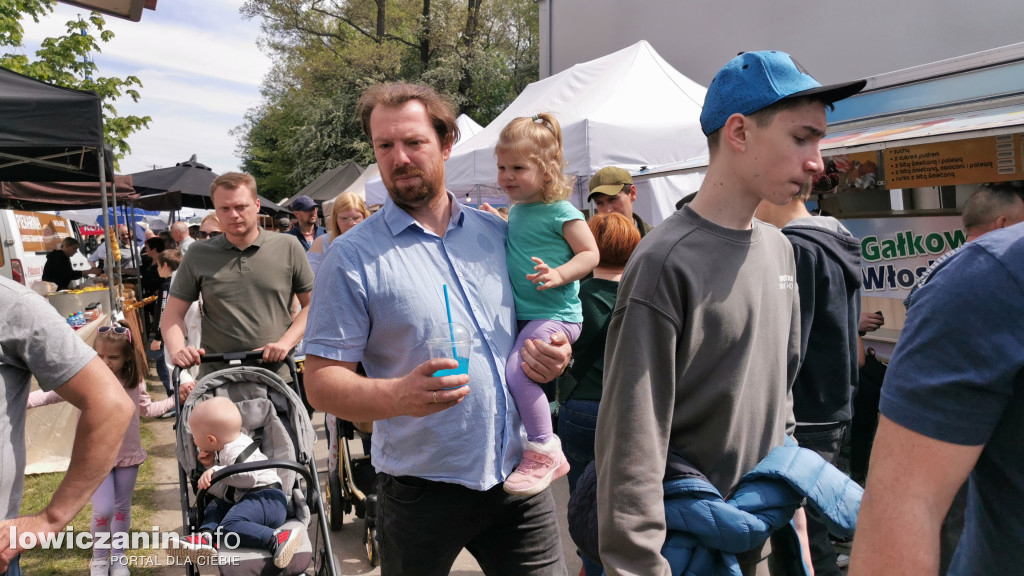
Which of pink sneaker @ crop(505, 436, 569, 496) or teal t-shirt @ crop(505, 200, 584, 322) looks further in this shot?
teal t-shirt @ crop(505, 200, 584, 322)

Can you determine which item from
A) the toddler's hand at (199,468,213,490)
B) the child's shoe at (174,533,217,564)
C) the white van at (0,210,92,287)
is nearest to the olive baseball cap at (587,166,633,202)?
the toddler's hand at (199,468,213,490)

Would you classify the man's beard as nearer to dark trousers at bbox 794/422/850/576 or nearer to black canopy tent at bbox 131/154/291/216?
dark trousers at bbox 794/422/850/576

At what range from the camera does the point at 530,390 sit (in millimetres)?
2328

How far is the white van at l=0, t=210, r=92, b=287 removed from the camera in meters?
11.5

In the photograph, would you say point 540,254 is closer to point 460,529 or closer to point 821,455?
point 460,529

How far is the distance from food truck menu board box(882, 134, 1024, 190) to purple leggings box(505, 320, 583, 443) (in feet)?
12.0

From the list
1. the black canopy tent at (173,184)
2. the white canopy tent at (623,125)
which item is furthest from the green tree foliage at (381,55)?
the white canopy tent at (623,125)

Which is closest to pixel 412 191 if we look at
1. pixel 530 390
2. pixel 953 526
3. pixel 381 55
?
pixel 530 390

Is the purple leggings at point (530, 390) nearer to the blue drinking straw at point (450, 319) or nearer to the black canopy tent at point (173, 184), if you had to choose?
the blue drinking straw at point (450, 319)

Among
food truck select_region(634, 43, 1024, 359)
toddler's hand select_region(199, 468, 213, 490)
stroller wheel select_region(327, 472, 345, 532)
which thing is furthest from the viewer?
stroller wheel select_region(327, 472, 345, 532)

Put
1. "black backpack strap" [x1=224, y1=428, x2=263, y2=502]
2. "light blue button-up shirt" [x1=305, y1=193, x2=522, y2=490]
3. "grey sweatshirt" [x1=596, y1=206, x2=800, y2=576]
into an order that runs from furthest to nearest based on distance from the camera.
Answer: "black backpack strap" [x1=224, y1=428, x2=263, y2=502] < "light blue button-up shirt" [x1=305, y1=193, x2=522, y2=490] < "grey sweatshirt" [x1=596, y1=206, x2=800, y2=576]

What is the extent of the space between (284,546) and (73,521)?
9.92 feet

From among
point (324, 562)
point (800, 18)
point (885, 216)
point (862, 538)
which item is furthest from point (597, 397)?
point (800, 18)

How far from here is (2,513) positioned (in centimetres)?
197
